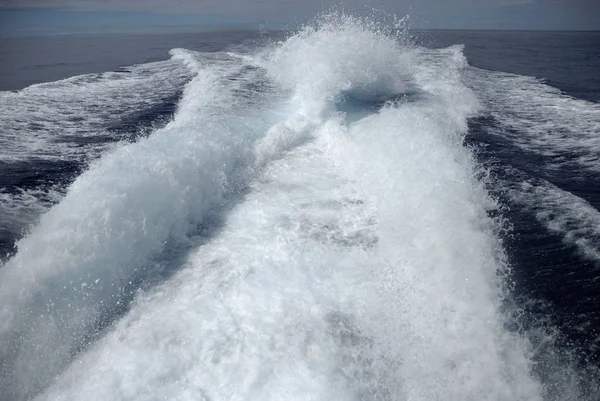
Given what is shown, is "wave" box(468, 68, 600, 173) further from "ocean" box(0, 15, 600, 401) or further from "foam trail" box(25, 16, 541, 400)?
"foam trail" box(25, 16, 541, 400)

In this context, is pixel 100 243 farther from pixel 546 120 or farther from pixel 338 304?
pixel 546 120

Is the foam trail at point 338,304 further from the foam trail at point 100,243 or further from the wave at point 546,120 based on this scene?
the wave at point 546,120

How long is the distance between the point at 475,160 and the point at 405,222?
326 centimetres

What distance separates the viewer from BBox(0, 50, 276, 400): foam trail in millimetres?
3748

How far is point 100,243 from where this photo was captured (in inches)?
184

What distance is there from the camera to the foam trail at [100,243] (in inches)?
148

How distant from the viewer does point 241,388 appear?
3.29m

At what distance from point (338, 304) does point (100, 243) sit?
2821 mm

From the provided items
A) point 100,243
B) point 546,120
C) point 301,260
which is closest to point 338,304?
point 301,260

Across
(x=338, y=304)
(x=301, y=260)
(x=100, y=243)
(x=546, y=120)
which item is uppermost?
(x=546, y=120)

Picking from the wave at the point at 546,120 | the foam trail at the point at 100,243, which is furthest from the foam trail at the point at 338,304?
the wave at the point at 546,120

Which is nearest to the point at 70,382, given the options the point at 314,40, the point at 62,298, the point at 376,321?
the point at 62,298

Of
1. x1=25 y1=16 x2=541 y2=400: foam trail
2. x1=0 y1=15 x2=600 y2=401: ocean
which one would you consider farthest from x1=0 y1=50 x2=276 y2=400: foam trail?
x1=25 y1=16 x2=541 y2=400: foam trail

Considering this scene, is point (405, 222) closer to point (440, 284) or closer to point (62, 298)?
point (440, 284)
